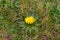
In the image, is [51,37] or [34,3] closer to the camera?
[51,37]

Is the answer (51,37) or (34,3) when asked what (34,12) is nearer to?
(34,3)

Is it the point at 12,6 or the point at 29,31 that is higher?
the point at 12,6

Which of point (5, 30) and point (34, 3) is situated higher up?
point (34, 3)

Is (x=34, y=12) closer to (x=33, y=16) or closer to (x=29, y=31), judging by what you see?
(x=33, y=16)

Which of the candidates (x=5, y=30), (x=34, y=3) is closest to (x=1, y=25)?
(x=5, y=30)

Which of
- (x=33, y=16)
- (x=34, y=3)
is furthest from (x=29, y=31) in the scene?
(x=34, y=3)

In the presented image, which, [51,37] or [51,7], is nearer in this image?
[51,37]
